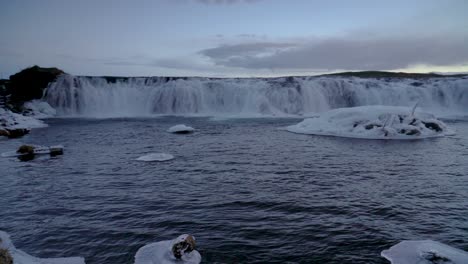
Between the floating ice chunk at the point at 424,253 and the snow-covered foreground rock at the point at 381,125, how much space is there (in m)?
17.4

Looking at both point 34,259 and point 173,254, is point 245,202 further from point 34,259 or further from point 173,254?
point 34,259

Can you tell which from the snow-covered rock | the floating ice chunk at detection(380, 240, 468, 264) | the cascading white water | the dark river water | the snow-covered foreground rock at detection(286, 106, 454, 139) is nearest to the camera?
the floating ice chunk at detection(380, 240, 468, 264)

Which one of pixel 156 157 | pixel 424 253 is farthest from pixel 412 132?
pixel 424 253

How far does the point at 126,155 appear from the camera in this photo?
1978 centimetres

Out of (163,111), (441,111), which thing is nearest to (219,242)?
(163,111)

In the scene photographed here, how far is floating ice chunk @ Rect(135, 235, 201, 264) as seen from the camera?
7324mm

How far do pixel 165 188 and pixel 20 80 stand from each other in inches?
2137

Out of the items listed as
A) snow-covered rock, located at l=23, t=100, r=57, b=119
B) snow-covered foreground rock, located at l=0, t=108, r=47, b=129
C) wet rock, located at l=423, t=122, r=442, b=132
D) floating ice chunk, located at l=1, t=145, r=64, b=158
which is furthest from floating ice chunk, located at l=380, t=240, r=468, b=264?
snow-covered rock, located at l=23, t=100, r=57, b=119

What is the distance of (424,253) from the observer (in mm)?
7316

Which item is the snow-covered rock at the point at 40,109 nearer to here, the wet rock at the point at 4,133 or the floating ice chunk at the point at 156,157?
the wet rock at the point at 4,133

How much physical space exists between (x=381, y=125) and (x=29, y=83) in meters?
52.5

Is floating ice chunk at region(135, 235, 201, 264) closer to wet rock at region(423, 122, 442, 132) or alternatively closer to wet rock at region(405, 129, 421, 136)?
wet rock at region(405, 129, 421, 136)

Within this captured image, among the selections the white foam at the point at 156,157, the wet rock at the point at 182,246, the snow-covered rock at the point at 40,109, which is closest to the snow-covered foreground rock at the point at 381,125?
the white foam at the point at 156,157

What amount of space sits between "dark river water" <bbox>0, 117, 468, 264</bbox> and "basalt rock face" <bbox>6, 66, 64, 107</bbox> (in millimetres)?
41629
